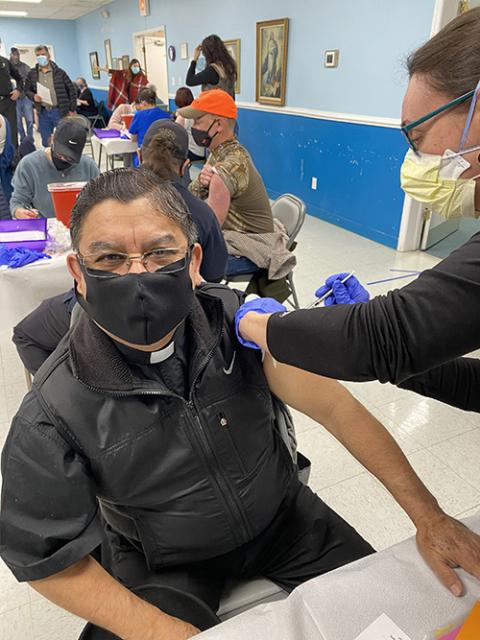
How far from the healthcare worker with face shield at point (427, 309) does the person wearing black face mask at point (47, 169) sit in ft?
6.96

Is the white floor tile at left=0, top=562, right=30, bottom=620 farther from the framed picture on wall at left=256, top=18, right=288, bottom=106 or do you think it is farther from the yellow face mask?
the framed picture on wall at left=256, top=18, right=288, bottom=106

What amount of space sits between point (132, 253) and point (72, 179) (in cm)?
209

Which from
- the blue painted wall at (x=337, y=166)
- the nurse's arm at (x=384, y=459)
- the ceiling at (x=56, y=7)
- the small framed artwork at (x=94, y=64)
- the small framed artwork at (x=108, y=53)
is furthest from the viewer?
the small framed artwork at (x=94, y=64)

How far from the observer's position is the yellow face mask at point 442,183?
945 millimetres

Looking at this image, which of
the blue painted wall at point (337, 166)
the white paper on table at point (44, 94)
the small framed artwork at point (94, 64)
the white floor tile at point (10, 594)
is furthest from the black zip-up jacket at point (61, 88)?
the white floor tile at point (10, 594)

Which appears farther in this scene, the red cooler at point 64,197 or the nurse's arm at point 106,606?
the red cooler at point 64,197

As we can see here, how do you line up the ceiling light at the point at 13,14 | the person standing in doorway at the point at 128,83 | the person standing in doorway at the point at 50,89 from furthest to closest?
the ceiling light at the point at 13,14
the person standing in doorway at the point at 128,83
the person standing in doorway at the point at 50,89

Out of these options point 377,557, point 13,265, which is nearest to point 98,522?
point 377,557

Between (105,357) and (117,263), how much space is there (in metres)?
0.19

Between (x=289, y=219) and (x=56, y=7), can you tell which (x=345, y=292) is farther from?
(x=56, y=7)

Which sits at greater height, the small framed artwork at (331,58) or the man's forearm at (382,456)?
the small framed artwork at (331,58)

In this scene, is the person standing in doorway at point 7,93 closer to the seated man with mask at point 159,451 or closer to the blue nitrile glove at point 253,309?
the seated man with mask at point 159,451

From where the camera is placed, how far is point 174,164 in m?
2.22

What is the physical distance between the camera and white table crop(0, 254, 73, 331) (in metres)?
1.94
